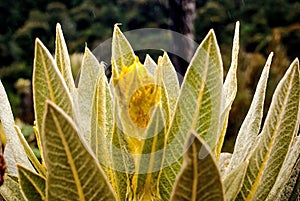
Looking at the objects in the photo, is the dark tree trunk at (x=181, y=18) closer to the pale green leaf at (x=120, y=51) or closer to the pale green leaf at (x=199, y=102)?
the pale green leaf at (x=120, y=51)

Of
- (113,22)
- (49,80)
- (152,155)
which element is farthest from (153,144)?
(113,22)

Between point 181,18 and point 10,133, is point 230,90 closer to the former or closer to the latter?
point 10,133

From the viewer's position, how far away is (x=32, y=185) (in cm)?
61

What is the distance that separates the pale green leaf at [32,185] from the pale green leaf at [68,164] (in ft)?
0.23

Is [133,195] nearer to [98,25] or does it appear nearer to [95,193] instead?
[95,193]

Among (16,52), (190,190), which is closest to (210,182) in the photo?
(190,190)

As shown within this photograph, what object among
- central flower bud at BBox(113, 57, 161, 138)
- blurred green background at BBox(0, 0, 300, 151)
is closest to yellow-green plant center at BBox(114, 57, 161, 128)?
central flower bud at BBox(113, 57, 161, 138)

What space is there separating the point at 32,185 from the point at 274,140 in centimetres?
30

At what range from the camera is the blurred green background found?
23.9 feet

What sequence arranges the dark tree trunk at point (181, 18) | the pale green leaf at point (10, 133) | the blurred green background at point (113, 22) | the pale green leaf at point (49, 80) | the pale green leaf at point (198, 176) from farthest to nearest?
1. the blurred green background at point (113, 22)
2. the dark tree trunk at point (181, 18)
3. the pale green leaf at point (10, 133)
4. the pale green leaf at point (49, 80)
5. the pale green leaf at point (198, 176)

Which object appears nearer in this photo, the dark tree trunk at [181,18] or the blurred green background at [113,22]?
the dark tree trunk at [181,18]

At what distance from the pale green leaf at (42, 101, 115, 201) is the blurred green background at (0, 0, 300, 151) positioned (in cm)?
642

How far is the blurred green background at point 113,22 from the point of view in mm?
7285

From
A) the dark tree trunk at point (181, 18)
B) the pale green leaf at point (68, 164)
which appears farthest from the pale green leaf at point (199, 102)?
the dark tree trunk at point (181, 18)
